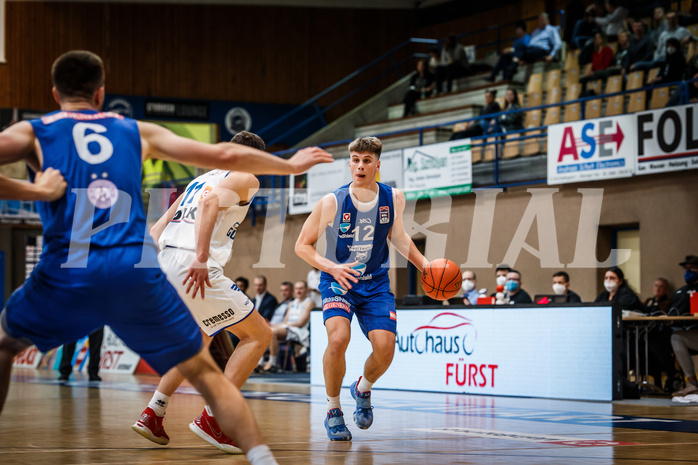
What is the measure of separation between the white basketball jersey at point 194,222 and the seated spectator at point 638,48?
1280 cm

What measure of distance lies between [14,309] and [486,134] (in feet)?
49.1

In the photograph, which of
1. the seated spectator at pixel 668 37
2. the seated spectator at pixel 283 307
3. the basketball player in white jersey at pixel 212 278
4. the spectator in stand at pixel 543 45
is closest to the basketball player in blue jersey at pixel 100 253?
the basketball player in white jersey at pixel 212 278

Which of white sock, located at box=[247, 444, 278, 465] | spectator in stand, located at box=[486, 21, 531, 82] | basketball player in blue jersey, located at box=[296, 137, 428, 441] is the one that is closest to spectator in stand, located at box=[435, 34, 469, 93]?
spectator in stand, located at box=[486, 21, 531, 82]

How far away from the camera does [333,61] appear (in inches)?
1125

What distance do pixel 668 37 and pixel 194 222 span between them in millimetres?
13123

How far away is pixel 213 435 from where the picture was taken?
19.6 ft

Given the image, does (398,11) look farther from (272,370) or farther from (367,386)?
(367,386)

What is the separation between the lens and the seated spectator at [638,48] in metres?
17.1

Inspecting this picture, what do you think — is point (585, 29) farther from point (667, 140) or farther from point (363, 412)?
point (363, 412)

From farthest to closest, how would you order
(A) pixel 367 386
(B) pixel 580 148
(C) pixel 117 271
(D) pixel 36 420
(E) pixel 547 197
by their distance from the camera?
(E) pixel 547 197, (B) pixel 580 148, (D) pixel 36 420, (A) pixel 367 386, (C) pixel 117 271

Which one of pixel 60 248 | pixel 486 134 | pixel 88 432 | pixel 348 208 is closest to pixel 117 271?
pixel 60 248

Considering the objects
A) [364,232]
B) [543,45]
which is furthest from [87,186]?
[543,45]

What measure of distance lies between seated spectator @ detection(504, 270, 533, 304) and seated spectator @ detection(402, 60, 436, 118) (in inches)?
381

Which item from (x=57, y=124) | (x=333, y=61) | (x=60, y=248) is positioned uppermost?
(x=333, y=61)
